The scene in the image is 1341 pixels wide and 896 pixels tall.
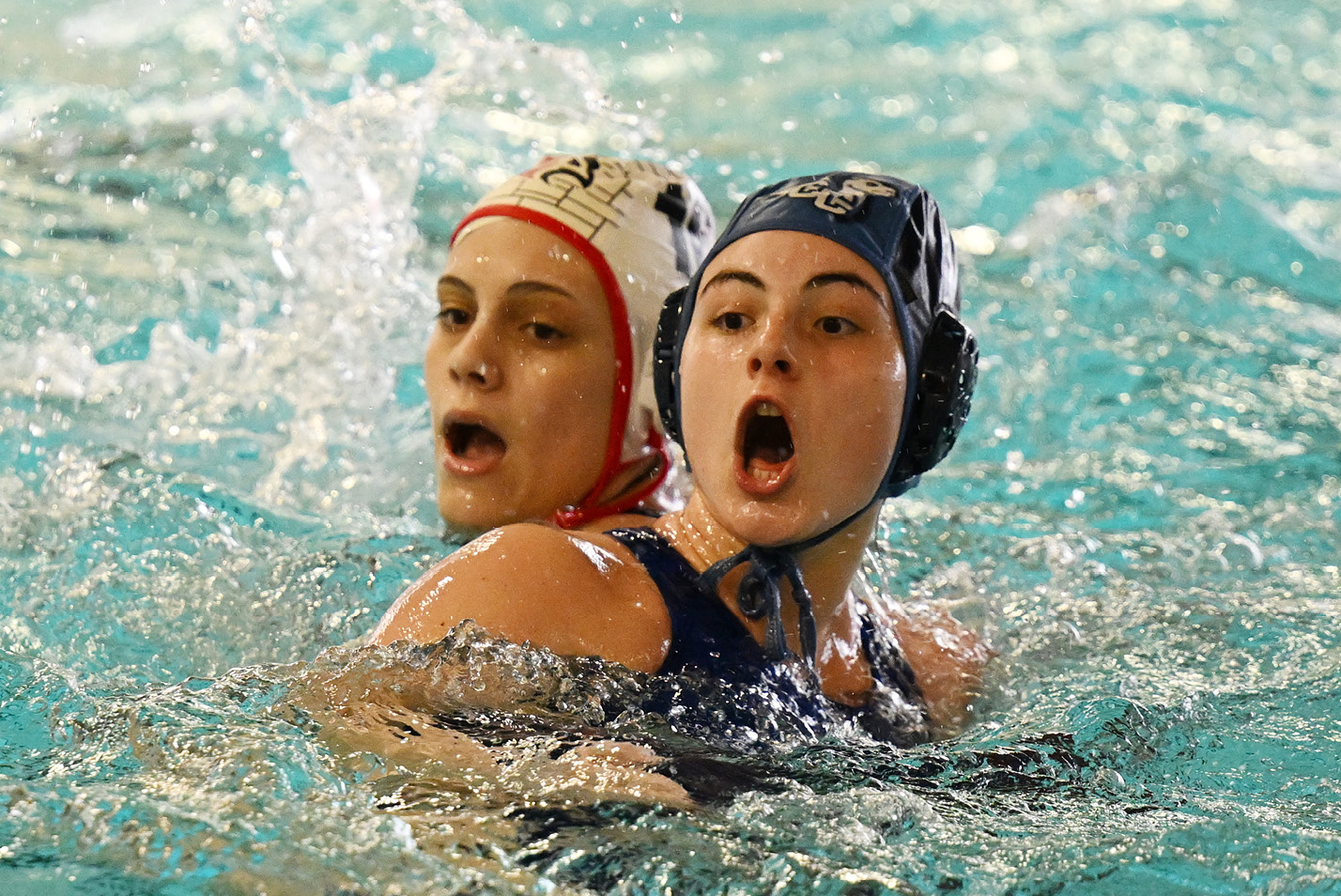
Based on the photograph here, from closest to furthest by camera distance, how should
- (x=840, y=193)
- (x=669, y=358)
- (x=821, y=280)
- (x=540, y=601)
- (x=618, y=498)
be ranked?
(x=540, y=601) < (x=821, y=280) < (x=840, y=193) < (x=669, y=358) < (x=618, y=498)

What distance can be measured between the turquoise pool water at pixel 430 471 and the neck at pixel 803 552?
293 mm

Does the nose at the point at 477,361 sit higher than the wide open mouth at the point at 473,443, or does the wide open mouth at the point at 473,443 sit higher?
the nose at the point at 477,361

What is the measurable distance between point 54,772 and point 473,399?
1109mm

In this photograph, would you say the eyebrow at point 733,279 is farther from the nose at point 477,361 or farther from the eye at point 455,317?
the eye at point 455,317

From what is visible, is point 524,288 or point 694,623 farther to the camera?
point 524,288

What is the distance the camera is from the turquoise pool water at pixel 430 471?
202cm

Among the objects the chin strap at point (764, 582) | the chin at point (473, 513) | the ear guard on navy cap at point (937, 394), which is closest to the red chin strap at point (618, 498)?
the chin at point (473, 513)

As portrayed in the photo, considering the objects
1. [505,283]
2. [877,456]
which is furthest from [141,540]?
[877,456]

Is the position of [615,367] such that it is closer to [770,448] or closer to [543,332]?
[543,332]

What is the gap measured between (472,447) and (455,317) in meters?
0.27

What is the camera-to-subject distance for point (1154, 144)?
8109mm

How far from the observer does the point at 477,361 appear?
288 cm

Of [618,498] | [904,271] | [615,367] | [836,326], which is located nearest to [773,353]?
[836,326]

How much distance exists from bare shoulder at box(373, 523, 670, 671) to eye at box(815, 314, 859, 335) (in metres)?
0.51
